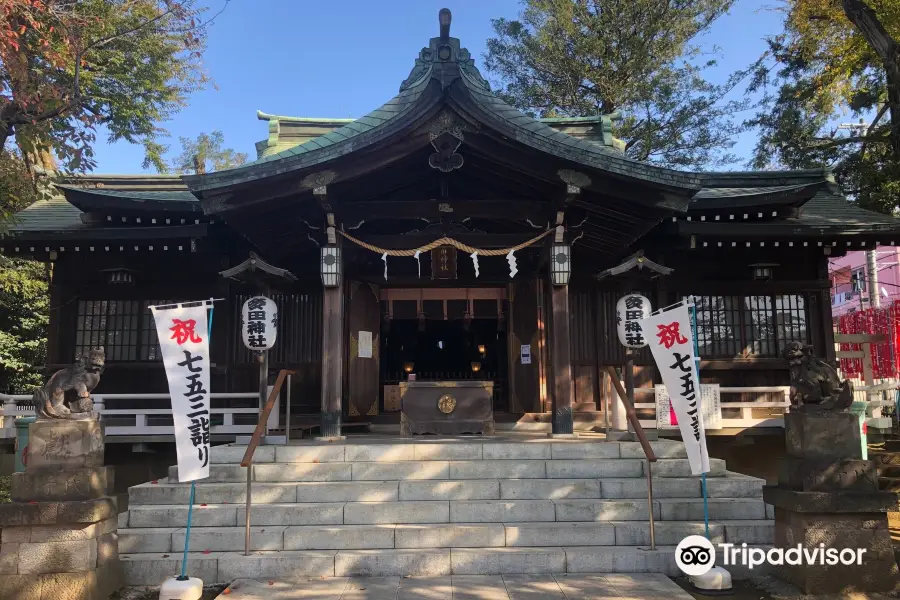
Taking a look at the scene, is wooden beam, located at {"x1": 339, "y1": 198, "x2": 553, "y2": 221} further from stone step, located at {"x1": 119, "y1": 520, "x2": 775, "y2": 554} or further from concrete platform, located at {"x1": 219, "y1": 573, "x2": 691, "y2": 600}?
concrete platform, located at {"x1": 219, "y1": 573, "x2": 691, "y2": 600}

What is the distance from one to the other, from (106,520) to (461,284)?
25.8ft

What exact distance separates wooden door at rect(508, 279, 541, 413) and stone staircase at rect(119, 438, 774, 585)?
150 inches

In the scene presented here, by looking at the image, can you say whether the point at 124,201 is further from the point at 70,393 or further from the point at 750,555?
the point at 750,555

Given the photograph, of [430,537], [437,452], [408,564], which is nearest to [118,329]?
[437,452]

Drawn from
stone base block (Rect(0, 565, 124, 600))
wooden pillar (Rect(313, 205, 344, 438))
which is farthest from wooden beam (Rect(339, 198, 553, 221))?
stone base block (Rect(0, 565, 124, 600))

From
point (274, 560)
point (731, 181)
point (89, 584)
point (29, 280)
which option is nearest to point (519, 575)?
point (274, 560)

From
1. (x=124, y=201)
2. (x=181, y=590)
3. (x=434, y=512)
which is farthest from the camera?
(x=124, y=201)

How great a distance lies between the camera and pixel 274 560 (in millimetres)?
5984

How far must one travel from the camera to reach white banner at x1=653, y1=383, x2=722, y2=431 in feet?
32.8

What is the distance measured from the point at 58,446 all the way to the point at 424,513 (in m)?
3.81

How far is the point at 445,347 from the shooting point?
17922 mm

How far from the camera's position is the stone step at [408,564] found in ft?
19.6

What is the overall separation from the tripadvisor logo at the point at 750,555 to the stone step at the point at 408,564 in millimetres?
131

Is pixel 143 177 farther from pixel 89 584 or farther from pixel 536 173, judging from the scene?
pixel 89 584
